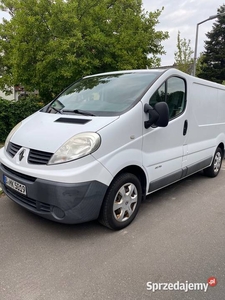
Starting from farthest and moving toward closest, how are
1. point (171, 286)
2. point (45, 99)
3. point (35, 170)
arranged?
point (45, 99) < point (35, 170) < point (171, 286)

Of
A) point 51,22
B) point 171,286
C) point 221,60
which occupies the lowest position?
point 171,286

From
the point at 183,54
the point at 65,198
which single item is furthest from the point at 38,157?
the point at 183,54

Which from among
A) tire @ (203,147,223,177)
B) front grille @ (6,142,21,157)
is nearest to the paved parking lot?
front grille @ (6,142,21,157)

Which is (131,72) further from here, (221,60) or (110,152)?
(221,60)

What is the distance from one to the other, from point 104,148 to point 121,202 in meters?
0.71

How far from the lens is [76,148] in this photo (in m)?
2.47

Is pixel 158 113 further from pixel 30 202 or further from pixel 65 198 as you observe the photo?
pixel 30 202

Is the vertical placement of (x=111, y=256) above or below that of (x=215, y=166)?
below

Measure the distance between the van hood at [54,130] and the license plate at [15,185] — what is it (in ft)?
1.35

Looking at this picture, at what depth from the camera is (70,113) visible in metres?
3.11

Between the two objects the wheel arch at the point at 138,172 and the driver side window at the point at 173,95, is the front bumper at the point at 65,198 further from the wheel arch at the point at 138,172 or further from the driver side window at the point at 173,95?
the driver side window at the point at 173,95

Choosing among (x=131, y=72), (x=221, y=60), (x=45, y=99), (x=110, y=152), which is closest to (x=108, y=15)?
(x=45, y=99)

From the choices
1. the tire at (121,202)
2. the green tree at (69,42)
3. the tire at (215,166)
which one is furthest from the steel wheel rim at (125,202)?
the green tree at (69,42)

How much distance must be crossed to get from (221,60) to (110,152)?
105ft
